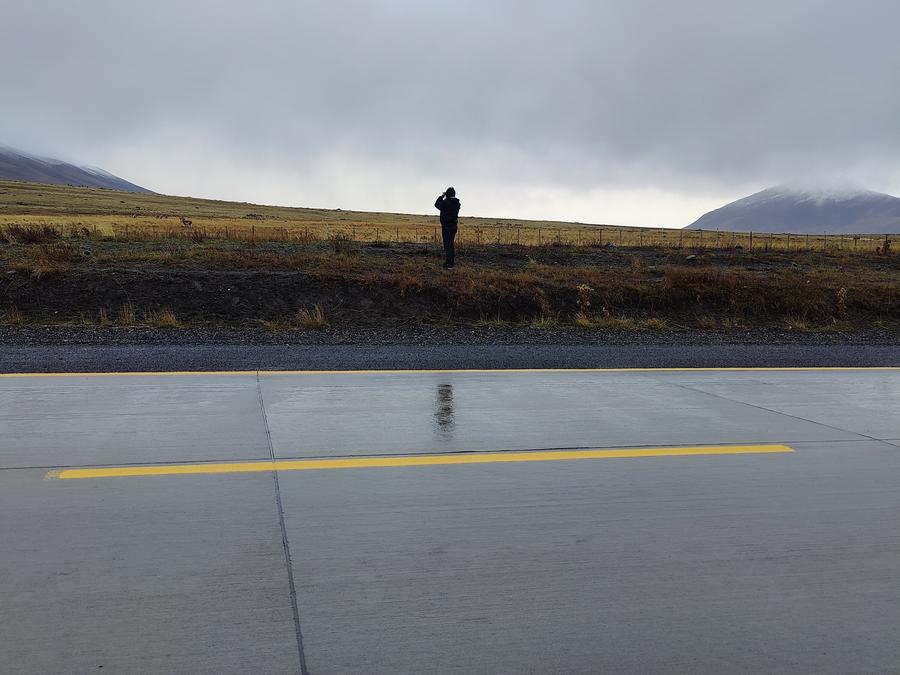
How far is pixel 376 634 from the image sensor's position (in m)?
2.74

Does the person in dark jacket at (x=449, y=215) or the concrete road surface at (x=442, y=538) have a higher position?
the person in dark jacket at (x=449, y=215)

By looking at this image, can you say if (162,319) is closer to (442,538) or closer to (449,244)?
(449,244)

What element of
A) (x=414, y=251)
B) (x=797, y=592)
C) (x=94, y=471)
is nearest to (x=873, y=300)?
(x=414, y=251)

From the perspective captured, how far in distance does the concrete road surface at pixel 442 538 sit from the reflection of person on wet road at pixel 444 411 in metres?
0.05

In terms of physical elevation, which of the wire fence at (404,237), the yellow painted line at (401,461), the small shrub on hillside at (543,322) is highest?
the wire fence at (404,237)

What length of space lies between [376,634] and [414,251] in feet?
62.7

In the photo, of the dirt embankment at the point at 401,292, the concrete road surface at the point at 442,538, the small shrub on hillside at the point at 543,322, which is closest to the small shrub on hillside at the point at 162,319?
the dirt embankment at the point at 401,292

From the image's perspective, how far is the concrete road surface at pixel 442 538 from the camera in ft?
8.85

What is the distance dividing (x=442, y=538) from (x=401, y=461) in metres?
1.23

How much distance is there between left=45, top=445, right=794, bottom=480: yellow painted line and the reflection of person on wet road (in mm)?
539

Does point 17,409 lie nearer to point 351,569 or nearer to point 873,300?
point 351,569

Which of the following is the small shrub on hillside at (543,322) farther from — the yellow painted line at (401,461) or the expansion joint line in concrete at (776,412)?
the yellow painted line at (401,461)

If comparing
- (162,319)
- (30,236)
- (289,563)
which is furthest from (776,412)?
(30,236)

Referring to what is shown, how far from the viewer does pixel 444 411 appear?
6.16 m
